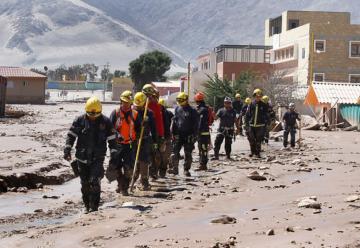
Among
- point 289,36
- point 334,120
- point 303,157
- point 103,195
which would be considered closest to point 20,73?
point 289,36

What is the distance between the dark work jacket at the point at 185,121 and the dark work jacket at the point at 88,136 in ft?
17.1

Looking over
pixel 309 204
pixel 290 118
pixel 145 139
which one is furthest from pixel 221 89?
pixel 309 204

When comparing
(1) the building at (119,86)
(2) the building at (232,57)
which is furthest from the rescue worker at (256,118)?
(1) the building at (119,86)

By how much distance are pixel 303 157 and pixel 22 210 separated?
11.1 m

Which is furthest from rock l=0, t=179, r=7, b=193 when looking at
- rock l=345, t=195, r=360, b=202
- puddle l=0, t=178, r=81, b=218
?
rock l=345, t=195, r=360, b=202

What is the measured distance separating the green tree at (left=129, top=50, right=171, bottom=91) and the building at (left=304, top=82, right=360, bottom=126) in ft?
233

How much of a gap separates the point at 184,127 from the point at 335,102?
90.3ft

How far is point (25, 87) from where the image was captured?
84.0 meters

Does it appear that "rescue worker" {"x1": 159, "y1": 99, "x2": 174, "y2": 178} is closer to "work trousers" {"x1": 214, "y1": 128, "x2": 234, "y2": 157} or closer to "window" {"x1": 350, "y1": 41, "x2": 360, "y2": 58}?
"work trousers" {"x1": 214, "y1": 128, "x2": 234, "y2": 157}

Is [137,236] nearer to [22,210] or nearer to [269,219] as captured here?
[269,219]

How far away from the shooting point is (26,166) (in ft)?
57.2

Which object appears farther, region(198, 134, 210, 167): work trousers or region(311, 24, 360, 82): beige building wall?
region(311, 24, 360, 82): beige building wall

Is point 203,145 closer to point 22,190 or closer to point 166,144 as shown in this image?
point 166,144

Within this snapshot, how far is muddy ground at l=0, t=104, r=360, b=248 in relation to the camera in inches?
332
